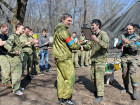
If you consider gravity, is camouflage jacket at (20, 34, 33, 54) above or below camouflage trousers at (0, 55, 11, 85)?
above

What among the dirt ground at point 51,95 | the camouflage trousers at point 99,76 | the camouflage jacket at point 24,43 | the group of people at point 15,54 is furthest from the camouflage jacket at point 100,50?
the camouflage jacket at point 24,43

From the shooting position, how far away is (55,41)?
3379 mm

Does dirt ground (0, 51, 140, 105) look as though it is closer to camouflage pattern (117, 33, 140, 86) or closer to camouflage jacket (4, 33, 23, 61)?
camouflage pattern (117, 33, 140, 86)

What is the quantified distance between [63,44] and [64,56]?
0.92ft

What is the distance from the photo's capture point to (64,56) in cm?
→ 328

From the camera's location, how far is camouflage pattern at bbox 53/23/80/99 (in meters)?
3.20

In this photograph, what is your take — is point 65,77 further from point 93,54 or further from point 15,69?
point 15,69

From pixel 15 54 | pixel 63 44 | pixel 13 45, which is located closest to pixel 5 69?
pixel 15 54

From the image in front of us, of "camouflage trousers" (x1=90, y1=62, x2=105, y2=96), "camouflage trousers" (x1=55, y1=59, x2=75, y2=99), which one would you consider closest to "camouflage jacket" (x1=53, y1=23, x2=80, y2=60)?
"camouflage trousers" (x1=55, y1=59, x2=75, y2=99)

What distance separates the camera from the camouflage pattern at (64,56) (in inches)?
126

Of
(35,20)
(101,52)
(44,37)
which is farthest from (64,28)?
(35,20)

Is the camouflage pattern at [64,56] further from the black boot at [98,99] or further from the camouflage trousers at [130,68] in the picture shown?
the camouflage trousers at [130,68]

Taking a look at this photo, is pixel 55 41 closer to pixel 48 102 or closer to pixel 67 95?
pixel 67 95

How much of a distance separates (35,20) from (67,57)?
1941 cm
